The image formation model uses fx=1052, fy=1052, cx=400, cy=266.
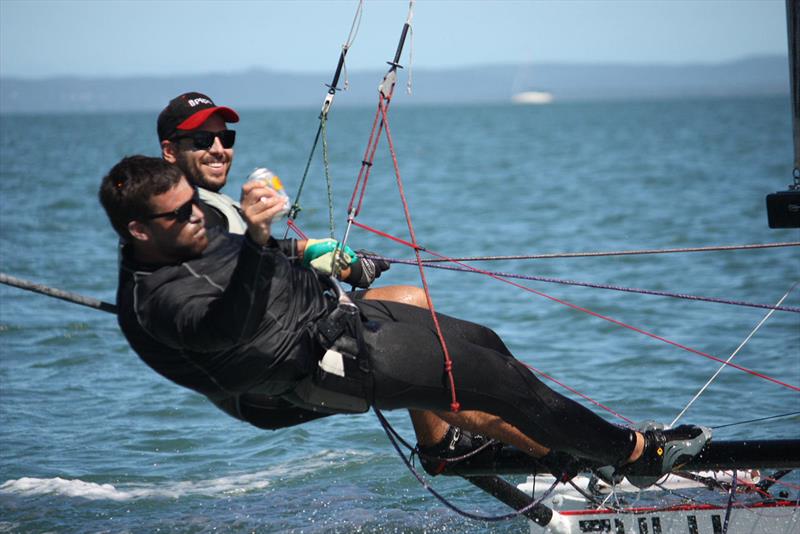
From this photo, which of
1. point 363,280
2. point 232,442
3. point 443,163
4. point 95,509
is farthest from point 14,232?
point 443,163

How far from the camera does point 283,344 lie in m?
3.45

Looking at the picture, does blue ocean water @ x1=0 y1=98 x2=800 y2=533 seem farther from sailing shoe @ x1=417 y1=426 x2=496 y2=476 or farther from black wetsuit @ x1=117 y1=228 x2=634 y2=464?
black wetsuit @ x1=117 y1=228 x2=634 y2=464

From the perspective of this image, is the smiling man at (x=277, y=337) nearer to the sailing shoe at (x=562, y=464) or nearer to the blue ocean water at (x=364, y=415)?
the sailing shoe at (x=562, y=464)

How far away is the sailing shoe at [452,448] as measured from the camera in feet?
14.7

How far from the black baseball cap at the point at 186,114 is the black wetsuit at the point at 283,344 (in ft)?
2.05

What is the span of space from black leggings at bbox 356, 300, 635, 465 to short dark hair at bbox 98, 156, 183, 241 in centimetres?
87

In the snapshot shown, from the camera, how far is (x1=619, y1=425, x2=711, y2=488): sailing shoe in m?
4.29

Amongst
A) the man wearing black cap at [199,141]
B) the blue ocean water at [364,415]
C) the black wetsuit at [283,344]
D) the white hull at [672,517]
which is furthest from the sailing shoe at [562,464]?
the man wearing black cap at [199,141]

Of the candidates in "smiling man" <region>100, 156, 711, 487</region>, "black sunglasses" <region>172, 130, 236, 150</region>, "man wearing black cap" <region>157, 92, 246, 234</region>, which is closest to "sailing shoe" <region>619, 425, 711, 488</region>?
"smiling man" <region>100, 156, 711, 487</region>

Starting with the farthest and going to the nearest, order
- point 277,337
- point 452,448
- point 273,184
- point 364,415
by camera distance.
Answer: point 364,415 < point 452,448 < point 277,337 < point 273,184

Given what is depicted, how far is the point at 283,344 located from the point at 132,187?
2.28ft

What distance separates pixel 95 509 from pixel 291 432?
185cm

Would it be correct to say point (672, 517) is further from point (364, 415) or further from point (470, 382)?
point (364, 415)

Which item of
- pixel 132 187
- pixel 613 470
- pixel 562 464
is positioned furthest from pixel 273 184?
pixel 613 470
